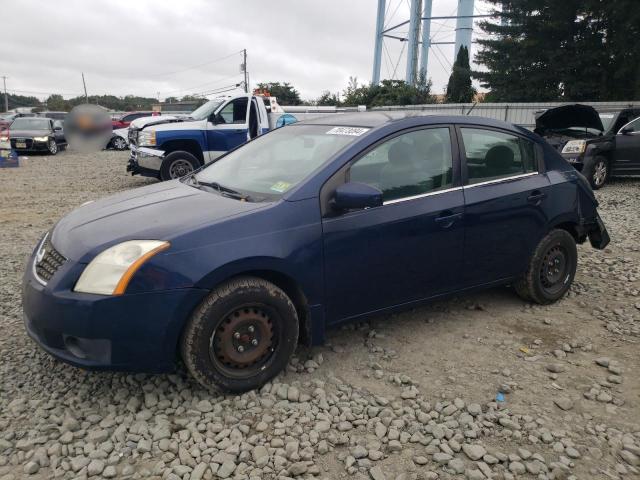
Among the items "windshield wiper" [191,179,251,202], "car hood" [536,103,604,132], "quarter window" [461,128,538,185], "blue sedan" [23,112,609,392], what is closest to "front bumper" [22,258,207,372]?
"blue sedan" [23,112,609,392]

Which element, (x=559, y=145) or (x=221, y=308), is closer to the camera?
(x=221, y=308)

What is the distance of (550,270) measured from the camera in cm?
429

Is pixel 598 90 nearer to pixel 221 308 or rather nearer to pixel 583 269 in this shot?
pixel 583 269

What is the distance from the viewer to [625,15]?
19938 millimetres

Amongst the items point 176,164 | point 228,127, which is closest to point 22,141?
point 176,164

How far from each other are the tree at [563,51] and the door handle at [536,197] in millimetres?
20231

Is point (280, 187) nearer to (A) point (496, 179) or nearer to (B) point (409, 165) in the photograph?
(B) point (409, 165)

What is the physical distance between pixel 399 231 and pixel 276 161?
1.03 m

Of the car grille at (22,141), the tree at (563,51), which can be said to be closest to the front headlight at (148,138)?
the car grille at (22,141)

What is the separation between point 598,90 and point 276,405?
24.2 metres

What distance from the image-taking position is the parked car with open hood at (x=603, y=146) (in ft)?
32.6

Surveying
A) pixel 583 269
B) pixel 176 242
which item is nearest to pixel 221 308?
pixel 176 242

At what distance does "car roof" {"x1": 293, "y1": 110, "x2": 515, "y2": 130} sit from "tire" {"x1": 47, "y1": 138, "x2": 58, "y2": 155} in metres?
18.1

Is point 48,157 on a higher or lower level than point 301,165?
lower
